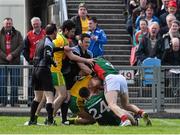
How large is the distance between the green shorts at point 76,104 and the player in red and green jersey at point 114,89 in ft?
1.81

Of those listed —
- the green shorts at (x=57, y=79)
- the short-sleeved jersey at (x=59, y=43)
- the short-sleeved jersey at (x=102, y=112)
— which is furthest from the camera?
the short-sleeved jersey at (x=59, y=43)

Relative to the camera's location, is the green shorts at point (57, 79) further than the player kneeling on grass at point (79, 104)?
No

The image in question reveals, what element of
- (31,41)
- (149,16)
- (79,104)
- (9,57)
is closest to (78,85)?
(79,104)

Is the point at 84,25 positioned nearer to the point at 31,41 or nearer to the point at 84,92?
the point at 31,41

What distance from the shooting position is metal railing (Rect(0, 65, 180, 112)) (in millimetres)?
21406

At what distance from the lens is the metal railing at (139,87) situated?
843 inches

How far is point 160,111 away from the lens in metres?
21.4

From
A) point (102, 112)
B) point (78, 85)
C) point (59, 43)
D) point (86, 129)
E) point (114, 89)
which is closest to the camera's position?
→ point (86, 129)

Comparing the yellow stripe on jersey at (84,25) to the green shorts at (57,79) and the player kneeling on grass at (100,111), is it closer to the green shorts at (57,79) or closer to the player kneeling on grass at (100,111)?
the green shorts at (57,79)

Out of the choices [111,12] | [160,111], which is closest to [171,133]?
[160,111]

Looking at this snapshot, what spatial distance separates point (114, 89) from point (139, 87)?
16.0 ft

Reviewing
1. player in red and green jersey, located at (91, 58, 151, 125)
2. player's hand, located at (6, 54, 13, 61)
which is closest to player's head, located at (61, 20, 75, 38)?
player in red and green jersey, located at (91, 58, 151, 125)

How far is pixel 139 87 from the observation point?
21688mm

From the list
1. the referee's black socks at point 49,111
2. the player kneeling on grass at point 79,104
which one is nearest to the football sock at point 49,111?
the referee's black socks at point 49,111
